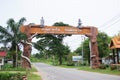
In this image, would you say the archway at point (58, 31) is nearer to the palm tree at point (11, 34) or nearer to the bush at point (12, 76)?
the palm tree at point (11, 34)

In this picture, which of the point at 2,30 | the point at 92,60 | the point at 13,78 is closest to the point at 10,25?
the point at 2,30

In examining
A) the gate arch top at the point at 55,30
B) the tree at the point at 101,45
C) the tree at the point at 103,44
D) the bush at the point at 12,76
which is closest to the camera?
the bush at the point at 12,76

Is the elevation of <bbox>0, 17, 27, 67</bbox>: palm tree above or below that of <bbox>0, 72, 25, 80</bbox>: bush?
above

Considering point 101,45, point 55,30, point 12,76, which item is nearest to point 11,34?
point 55,30

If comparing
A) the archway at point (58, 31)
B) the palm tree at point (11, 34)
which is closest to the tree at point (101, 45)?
the archway at point (58, 31)

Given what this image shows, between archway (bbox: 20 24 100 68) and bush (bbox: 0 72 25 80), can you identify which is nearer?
bush (bbox: 0 72 25 80)

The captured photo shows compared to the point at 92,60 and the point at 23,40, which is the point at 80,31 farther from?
the point at 23,40

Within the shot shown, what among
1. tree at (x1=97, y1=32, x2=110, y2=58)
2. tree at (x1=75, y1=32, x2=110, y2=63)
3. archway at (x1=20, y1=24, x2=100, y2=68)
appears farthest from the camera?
tree at (x1=75, y1=32, x2=110, y2=63)

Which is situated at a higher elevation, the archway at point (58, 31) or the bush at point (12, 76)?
the archway at point (58, 31)

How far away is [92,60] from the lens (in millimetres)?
45625

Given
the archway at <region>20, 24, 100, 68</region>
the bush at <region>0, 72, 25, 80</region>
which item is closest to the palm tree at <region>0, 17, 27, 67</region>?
the archway at <region>20, 24, 100, 68</region>

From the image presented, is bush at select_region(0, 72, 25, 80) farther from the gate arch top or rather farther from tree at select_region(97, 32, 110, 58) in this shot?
tree at select_region(97, 32, 110, 58)

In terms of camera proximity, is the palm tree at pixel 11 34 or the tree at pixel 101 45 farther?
the tree at pixel 101 45

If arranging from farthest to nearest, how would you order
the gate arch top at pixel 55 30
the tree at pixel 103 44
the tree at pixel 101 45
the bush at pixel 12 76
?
the tree at pixel 101 45 < the tree at pixel 103 44 < the gate arch top at pixel 55 30 < the bush at pixel 12 76
